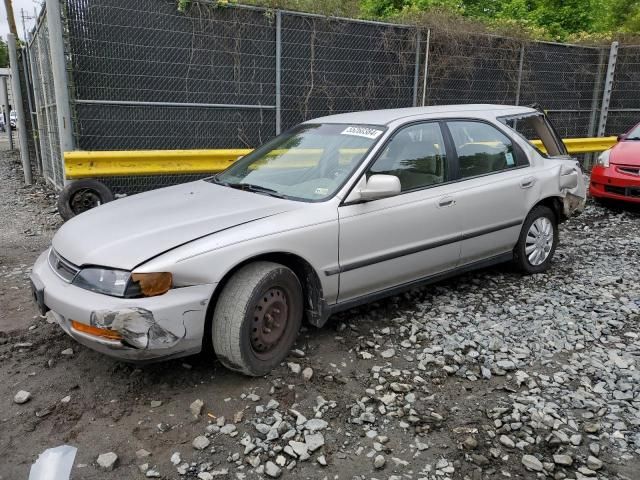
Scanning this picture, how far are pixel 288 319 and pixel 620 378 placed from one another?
2132 millimetres

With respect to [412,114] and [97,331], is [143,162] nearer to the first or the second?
[412,114]

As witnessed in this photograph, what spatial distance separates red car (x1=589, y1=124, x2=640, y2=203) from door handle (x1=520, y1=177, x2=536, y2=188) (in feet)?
11.5

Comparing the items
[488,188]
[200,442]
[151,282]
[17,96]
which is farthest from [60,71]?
[200,442]

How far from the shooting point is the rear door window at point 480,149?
4.48 m

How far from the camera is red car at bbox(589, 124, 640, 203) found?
297 inches

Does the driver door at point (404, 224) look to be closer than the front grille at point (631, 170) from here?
Yes

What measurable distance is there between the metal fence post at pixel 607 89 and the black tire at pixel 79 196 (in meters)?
11.0

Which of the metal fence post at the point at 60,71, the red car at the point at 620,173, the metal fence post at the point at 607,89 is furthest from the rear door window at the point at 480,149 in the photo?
the metal fence post at the point at 607,89

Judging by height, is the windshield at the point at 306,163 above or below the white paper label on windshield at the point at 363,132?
below

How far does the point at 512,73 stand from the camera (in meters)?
11.0

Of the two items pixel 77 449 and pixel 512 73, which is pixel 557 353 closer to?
pixel 77 449

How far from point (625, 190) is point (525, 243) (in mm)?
3614

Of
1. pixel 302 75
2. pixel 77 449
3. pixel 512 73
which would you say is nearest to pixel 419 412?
pixel 77 449

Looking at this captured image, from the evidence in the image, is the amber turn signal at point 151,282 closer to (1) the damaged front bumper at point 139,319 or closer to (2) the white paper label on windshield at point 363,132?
(1) the damaged front bumper at point 139,319
